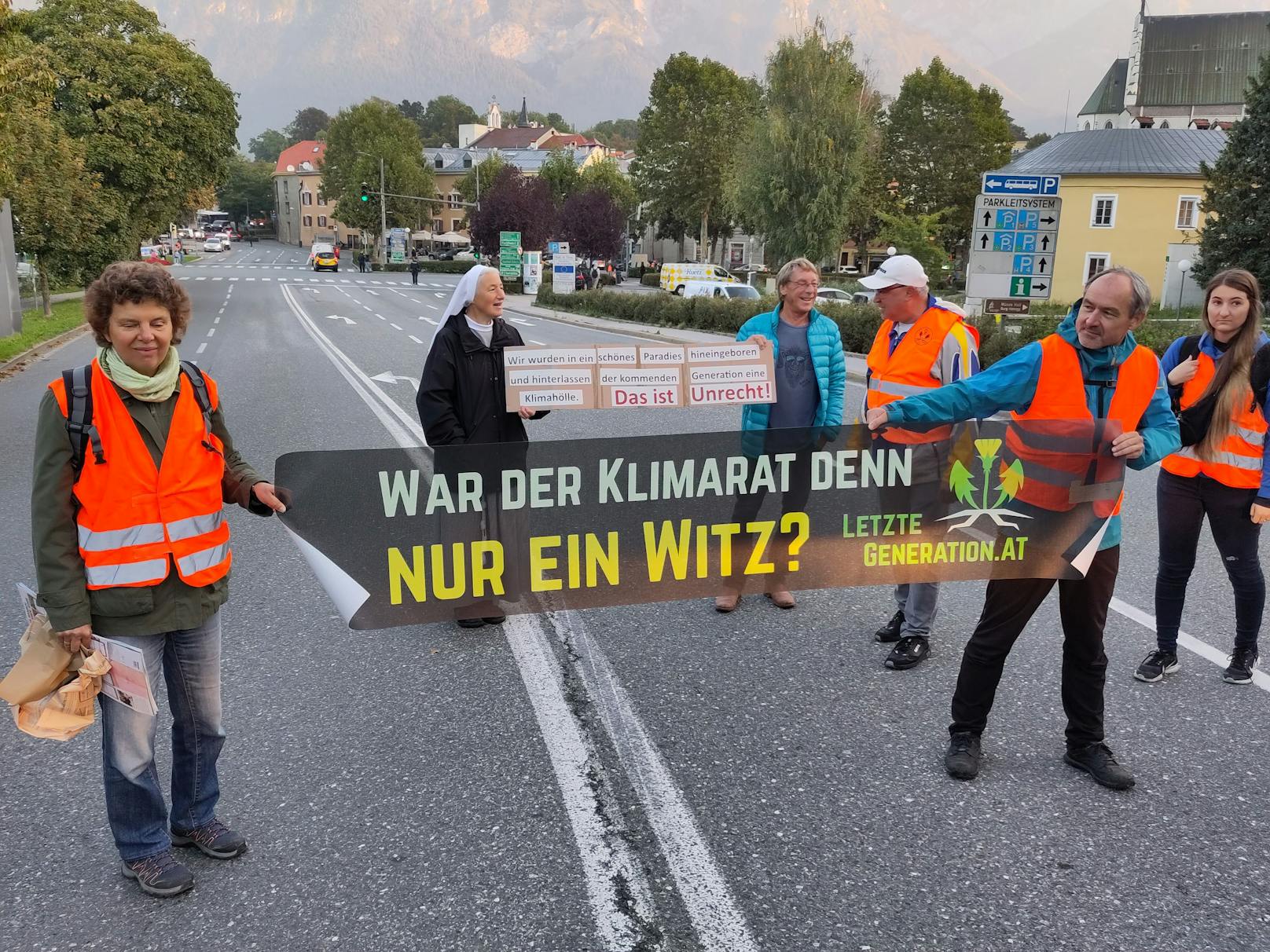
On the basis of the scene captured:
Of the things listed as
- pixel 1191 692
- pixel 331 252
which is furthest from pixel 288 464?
pixel 331 252

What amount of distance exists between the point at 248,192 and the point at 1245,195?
15588 centimetres

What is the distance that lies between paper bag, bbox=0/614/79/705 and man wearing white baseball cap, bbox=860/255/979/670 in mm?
3445

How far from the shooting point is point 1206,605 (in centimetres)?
603

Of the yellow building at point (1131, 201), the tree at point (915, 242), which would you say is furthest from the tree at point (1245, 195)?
the yellow building at point (1131, 201)

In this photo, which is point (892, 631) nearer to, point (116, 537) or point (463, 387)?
point (463, 387)

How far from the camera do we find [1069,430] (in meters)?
3.81

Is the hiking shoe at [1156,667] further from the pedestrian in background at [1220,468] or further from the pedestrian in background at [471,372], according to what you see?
the pedestrian in background at [471,372]

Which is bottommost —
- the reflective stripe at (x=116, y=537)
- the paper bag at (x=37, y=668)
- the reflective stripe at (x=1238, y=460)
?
the paper bag at (x=37, y=668)

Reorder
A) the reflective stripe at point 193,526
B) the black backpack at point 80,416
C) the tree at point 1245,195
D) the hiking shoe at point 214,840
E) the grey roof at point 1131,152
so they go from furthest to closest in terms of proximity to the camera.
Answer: the grey roof at point 1131,152, the tree at point 1245,195, the hiking shoe at point 214,840, the reflective stripe at point 193,526, the black backpack at point 80,416

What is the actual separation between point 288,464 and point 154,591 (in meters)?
0.81

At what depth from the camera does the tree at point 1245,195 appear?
1423 inches

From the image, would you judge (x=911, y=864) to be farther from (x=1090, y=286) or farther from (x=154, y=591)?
(x=154, y=591)

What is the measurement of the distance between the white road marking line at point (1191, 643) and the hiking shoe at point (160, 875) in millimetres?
4782

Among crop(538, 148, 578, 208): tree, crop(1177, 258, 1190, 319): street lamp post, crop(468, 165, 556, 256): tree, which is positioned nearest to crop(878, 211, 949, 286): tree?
crop(1177, 258, 1190, 319): street lamp post
